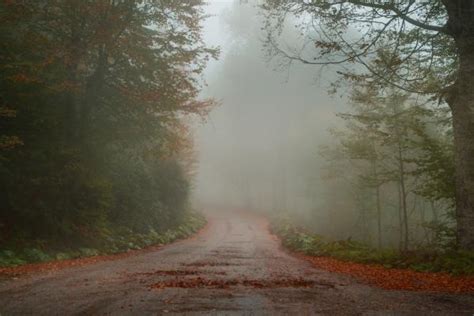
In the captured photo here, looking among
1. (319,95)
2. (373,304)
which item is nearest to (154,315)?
(373,304)

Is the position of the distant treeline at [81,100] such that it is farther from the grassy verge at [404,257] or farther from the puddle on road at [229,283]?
the grassy verge at [404,257]

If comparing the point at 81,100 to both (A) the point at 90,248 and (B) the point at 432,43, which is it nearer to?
→ (A) the point at 90,248

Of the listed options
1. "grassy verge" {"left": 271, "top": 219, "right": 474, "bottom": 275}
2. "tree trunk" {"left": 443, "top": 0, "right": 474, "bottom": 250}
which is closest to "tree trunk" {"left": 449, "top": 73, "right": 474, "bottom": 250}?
"tree trunk" {"left": 443, "top": 0, "right": 474, "bottom": 250}

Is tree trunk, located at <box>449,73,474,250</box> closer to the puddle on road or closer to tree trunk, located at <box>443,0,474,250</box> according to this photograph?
tree trunk, located at <box>443,0,474,250</box>

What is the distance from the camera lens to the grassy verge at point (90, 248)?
1159cm

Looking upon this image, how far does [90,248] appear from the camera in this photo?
1452 centimetres

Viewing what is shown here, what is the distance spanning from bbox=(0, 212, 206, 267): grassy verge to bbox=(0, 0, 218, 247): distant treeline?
13.3 inches

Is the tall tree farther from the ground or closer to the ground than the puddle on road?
farther from the ground

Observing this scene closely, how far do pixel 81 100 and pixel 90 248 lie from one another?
527 centimetres

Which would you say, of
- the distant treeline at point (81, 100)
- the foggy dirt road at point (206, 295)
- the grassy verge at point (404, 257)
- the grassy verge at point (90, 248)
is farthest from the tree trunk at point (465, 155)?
the grassy verge at point (90, 248)

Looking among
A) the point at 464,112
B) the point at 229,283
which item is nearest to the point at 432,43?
the point at 464,112

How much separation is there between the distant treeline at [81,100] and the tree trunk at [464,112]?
9222mm

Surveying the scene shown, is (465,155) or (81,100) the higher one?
(81,100)

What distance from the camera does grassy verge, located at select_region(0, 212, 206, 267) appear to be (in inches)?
456
